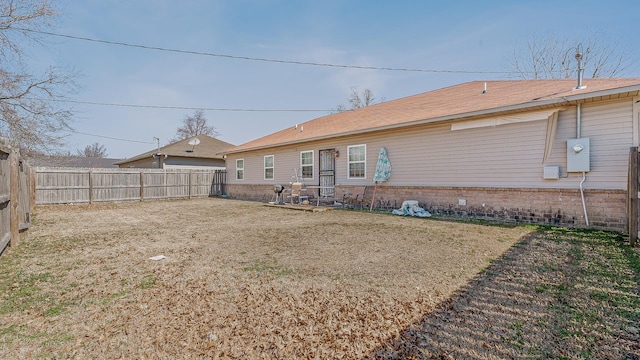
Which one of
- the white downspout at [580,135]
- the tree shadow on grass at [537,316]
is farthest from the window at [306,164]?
the tree shadow on grass at [537,316]

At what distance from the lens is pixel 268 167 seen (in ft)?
49.4

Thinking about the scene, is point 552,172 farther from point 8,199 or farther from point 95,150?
point 95,150

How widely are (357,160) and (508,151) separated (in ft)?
15.8

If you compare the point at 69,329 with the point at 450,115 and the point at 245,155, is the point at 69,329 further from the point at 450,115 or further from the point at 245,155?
the point at 245,155

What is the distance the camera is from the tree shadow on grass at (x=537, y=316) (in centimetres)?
200

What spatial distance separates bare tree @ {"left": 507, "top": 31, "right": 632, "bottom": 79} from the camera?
16141 millimetres

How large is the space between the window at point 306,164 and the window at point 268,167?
2.25 metres

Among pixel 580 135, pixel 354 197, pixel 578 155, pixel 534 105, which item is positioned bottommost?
pixel 354 197

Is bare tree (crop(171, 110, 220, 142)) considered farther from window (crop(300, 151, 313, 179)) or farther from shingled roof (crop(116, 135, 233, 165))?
window (crop(300, 151, 313, 179))

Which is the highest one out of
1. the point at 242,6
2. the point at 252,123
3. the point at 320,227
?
the point at 242,6

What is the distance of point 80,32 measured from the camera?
10656 mm

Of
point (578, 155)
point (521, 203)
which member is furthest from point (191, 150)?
point (578, 155)

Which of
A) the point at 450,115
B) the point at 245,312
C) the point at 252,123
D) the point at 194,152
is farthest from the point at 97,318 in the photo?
the point at 252,123

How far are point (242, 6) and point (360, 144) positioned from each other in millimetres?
6117
